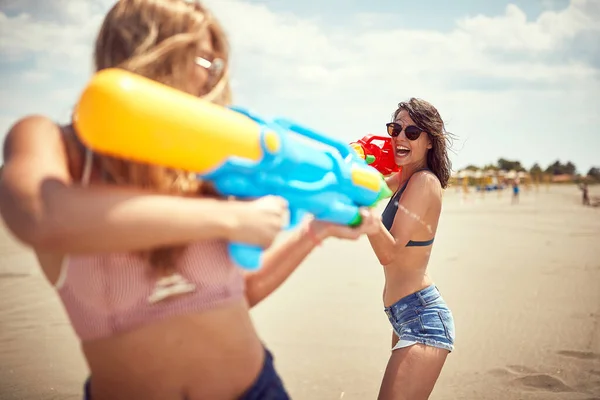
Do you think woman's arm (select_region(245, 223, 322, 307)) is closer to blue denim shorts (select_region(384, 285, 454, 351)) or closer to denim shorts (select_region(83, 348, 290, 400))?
denim shorts (select_region(83, 348, 290, 400))

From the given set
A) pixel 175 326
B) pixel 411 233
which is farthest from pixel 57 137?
pixel 411 233

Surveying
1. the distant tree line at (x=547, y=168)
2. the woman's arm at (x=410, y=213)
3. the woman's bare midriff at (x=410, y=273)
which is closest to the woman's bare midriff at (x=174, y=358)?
the woman's arm at (x=410, y=213)

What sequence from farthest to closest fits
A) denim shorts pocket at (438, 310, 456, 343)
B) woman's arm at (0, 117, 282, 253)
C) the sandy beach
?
the sandy beach → denim shorts pocket at (438, 310, 456, 343) → woman's arm at (0, 117, 282, 253)

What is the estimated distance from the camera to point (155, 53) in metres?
1.23

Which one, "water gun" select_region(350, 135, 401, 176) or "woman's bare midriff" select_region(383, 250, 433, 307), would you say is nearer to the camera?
"woman's bare midriff" select_region(383, 250, 433, 307)

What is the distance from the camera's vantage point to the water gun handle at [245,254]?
1239 mm

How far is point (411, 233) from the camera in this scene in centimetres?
287

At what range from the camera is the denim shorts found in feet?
4.66

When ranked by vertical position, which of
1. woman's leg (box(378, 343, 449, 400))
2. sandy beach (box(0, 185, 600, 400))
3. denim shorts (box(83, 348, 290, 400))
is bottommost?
sandy beach (box(0, 185, 600, 400))

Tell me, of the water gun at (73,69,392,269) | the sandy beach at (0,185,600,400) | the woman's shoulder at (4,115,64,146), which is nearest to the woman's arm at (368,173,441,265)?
the water gun at (73,69,392,269)

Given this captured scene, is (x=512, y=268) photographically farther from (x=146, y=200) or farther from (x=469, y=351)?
(x=146, y=200)

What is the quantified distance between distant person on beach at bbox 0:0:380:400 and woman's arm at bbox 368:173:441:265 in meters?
1.40

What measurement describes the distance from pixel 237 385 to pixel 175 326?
0.28m

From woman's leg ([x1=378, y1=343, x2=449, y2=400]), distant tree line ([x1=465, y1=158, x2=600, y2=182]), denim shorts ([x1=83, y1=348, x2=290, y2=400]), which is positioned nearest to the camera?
denim shorts ([x1=83, y1=348, x2=290, y2=400])
